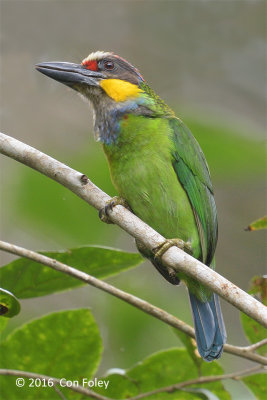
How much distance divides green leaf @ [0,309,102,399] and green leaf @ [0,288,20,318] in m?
0.34

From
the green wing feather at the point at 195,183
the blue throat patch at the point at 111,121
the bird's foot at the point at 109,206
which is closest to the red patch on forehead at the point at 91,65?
the blue throat patch at the point at 111,121

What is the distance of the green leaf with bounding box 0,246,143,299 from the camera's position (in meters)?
2.43

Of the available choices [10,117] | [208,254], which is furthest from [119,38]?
[208,254]

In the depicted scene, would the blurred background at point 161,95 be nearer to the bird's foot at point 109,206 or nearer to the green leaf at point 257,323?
the bird's foot at point 109,206

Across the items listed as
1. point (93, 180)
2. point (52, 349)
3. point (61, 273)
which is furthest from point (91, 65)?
point (52, 349)

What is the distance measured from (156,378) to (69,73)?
4.33 ft

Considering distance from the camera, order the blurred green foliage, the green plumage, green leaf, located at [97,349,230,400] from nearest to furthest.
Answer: green leaf, located at [97,349,230,400]
the green plumage
the blurred green foliage

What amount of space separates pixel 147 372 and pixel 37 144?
366 cm

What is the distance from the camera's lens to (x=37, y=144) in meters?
5.88

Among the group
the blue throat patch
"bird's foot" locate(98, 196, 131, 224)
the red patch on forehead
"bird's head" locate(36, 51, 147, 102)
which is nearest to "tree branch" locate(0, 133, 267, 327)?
"bird's foot" locate(98, 196, 131, 224)

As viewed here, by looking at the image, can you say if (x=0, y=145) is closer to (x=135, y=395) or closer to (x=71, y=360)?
(x=71, y=360)

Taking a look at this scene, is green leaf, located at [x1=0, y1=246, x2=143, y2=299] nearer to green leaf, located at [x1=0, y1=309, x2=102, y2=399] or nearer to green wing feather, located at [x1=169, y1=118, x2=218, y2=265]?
green leaf, located at [x1=0, y1=309, x2=102, y2=399]

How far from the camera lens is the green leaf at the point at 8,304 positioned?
2.03 m

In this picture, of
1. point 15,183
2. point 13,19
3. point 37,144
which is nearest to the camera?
point 15,183
